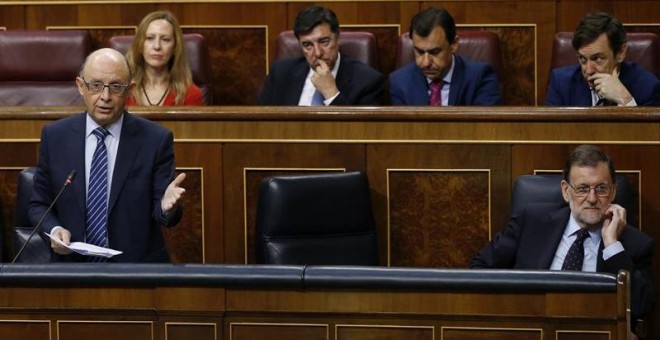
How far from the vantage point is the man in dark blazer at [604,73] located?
2.77 meters

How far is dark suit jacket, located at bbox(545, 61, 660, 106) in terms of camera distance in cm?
280

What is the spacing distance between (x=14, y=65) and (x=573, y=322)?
6.45ft

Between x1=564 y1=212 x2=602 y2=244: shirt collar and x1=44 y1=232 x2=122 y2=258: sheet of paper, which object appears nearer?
x1=44 y1=232 x2=122 y2=258: sheet of paper

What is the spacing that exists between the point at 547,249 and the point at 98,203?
2.60 feet

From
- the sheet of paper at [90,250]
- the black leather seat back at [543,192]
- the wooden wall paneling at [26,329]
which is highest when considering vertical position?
the black leather seat back at [543,192]

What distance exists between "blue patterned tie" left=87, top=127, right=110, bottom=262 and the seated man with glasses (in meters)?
→ 0.70

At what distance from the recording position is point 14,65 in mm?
3312

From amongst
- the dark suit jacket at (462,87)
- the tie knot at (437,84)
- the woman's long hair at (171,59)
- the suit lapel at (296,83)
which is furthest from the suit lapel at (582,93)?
the woman's long hair at (171,59)

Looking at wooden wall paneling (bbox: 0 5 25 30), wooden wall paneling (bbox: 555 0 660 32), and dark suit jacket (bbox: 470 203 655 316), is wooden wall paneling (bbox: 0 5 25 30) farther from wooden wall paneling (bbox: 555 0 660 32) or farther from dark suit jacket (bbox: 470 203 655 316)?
dark suit jacket (bbox: 470 203 655 316)

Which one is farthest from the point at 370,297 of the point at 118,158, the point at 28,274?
the point at 118,158

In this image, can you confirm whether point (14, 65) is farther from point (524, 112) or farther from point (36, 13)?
point (524, 112)

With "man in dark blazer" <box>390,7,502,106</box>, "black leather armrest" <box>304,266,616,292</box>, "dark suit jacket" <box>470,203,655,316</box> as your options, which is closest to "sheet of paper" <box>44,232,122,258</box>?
"black leather armrest" <box>304,266,616,292</box>

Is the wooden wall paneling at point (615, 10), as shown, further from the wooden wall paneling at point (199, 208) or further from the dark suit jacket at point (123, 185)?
the dark suit jacket at point (123, 185)

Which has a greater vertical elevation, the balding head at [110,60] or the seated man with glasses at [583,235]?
the balding head at [110,60]
